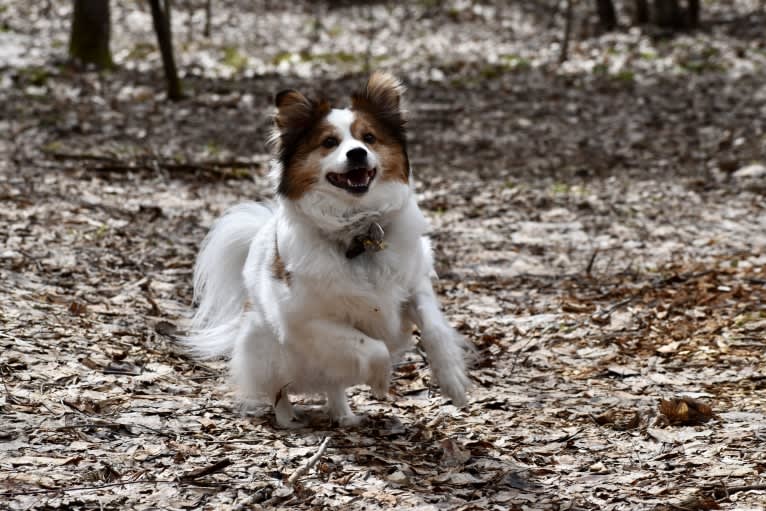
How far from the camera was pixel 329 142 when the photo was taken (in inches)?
190

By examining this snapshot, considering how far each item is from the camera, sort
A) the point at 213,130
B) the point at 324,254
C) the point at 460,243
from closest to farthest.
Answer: the point at 324,254
the point at 460,243
the point at 213,130

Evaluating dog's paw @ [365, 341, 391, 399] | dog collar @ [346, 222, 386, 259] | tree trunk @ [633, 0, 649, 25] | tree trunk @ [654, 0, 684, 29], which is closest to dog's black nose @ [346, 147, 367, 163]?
dog collar @ [346, 222, 386, 259]

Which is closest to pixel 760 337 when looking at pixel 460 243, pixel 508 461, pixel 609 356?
pixel 609 356

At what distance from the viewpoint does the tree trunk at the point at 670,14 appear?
19359mm

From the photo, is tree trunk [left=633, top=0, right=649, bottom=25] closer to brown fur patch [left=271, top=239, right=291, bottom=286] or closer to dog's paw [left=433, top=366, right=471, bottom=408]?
brown fur patch [left=271, top=239, right=291, bottom=286]

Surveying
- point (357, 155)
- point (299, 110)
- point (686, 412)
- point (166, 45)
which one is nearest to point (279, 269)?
point (357, 155)

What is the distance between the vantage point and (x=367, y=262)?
4.74m

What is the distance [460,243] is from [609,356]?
2.92 meters

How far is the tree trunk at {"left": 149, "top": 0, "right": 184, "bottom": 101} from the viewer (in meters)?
13.5

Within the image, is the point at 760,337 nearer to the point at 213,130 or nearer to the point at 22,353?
the point at 22,353

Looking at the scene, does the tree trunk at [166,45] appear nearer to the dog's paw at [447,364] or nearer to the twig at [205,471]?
the dog's paw at [447,364]

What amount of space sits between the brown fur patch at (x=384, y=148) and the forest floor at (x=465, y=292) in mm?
1297

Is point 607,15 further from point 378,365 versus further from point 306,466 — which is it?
point 306,466

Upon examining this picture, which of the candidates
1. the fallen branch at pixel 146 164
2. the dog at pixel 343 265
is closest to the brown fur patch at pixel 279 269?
the dog at pixel 343 265
